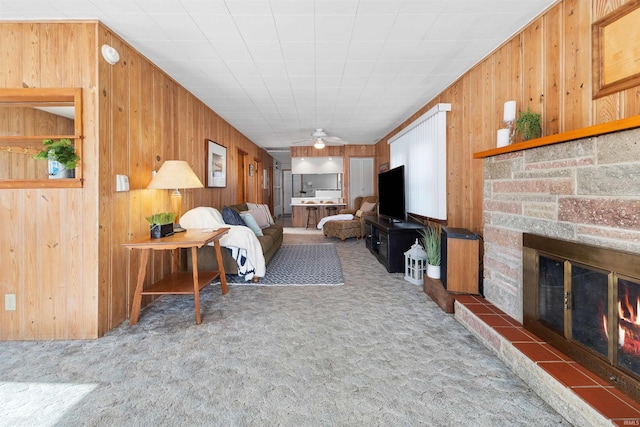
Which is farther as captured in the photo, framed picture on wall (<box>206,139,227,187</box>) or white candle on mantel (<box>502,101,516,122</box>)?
framed picture on wall (<box>206,139,227,187</box>)

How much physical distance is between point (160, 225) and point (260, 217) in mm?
3042

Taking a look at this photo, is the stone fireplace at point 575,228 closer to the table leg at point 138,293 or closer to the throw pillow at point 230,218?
the table leg at point 138,293

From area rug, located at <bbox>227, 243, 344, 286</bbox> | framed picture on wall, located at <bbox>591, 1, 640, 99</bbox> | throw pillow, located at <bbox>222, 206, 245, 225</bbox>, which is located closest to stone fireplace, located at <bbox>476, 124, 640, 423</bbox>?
framed picture on wall, located at <bbox>591, 1, 640, 99</bbox>

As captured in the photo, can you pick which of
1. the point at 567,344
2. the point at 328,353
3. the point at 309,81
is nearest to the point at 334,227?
the point at 309,81

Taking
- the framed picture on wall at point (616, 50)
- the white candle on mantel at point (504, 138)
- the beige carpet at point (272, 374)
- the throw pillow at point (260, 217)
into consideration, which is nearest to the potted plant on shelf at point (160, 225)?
the beige carpet at point (272, 374)

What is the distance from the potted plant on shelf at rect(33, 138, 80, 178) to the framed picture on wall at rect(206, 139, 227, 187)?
2315 millimetres

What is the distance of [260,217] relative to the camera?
5.68 m

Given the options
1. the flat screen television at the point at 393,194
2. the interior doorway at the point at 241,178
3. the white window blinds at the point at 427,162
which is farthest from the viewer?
the interior doorway at the point at 241,178

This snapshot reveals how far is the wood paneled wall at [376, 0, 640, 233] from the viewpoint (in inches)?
72.4

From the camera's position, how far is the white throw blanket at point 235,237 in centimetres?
342

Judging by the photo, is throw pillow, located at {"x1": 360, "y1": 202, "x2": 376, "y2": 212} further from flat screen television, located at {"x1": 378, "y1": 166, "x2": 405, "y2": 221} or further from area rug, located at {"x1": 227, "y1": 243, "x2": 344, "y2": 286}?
area rug, located at {"x1": 227, "y1": 243, "x2": 344, "y2": 286}

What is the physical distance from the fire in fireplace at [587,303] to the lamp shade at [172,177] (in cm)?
292

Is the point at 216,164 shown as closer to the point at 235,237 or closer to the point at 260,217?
the point at 260,217

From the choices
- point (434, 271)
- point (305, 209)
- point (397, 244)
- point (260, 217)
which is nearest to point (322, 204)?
point (305, 209)
